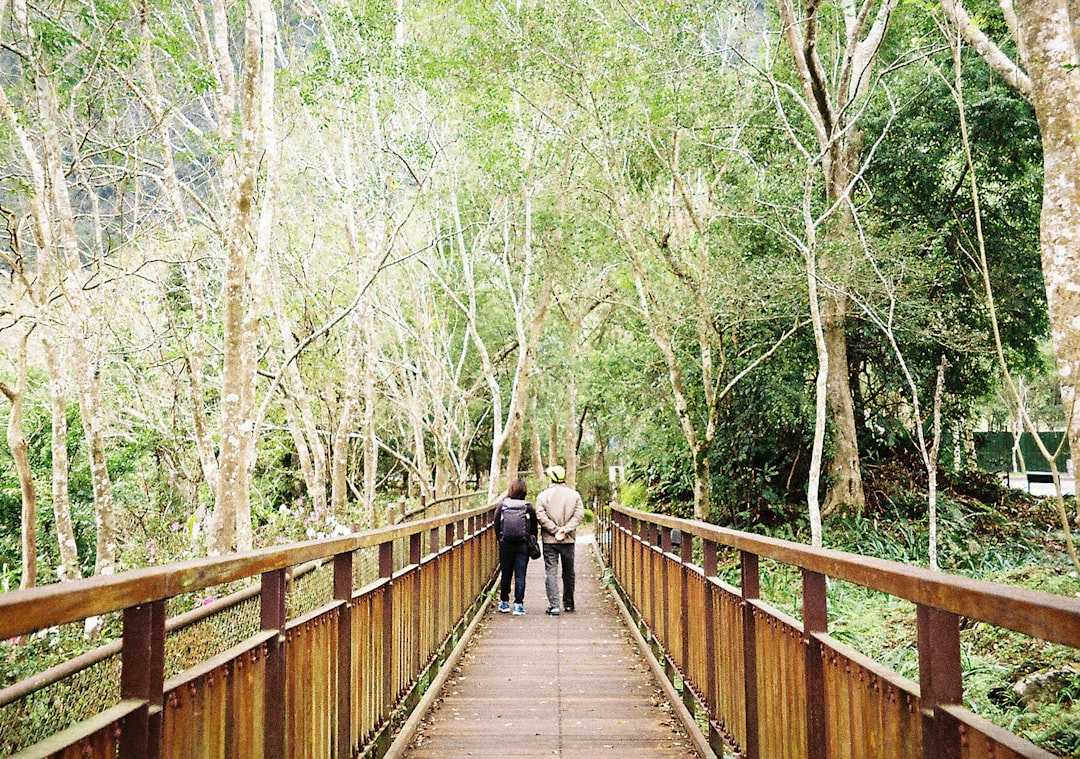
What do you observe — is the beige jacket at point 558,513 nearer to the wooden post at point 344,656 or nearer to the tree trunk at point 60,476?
the tree trunk at point 60,476

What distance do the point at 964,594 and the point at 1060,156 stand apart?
444 centimetres

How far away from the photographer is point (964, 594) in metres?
1.63

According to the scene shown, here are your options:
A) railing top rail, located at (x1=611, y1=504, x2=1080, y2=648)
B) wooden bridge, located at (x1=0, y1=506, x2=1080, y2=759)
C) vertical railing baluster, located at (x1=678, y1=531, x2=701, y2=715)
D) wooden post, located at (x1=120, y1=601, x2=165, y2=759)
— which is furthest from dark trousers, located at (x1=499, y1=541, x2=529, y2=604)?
wooden post, located at (x1=120, y1=601, x2=165, y2=759)

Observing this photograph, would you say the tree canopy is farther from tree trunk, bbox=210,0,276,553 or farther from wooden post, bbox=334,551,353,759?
wooden post, bbox=334,551,353,759

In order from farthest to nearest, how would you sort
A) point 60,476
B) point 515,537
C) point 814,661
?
1. point 60,476
2. point 515,537
3. point 814,661

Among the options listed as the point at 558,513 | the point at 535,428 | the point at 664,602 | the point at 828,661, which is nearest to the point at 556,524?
the point at 558,513

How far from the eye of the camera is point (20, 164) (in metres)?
11.5

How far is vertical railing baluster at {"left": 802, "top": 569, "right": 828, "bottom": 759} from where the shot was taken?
8.24ft

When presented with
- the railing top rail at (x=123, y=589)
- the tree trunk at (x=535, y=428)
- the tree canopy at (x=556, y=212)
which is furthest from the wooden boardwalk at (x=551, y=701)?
the tree trunk at (x=535, y=428)

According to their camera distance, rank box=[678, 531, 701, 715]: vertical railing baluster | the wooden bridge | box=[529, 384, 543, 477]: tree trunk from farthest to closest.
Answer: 1. box=[529, 384, 543, 477]: tree trunk
2. box=[678, 531, 701, 715]: vertical railing baluster
3. the wooden bridge

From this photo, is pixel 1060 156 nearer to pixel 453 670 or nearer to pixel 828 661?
pixel 828 661

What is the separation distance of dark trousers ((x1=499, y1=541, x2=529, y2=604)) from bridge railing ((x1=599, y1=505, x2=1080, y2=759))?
4.43 metres

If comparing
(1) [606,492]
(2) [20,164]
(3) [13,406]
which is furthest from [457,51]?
(1) [606,492]

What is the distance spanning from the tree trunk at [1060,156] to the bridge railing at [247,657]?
415cm
